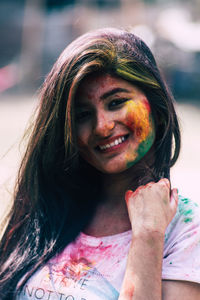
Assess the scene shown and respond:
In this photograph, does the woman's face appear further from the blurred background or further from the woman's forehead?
the blurred background

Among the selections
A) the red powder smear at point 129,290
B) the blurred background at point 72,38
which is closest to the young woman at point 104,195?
the red powder smear at point 129,290

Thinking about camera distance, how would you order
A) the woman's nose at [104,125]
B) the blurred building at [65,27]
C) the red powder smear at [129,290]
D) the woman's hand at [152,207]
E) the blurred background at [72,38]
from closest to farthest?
the red powder smear at [129,290] < the woman's hand at [152,207] < the woman's nose at [104,125] < the blurred background at [72,38] < the blurred building at [65,27]

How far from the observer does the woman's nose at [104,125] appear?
2004 mm

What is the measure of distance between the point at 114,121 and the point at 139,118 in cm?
11

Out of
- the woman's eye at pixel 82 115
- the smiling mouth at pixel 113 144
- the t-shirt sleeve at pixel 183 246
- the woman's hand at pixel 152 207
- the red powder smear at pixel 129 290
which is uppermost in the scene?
the woman's eye at pixel 82 115

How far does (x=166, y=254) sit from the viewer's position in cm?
188

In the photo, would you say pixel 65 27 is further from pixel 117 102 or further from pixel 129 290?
pixel 129 290

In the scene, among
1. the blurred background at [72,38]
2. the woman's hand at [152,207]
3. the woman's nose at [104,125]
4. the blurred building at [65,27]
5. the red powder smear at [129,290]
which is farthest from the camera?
the blurred building at [65,27]

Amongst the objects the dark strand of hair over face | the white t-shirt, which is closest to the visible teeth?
the dark strand of hair over face

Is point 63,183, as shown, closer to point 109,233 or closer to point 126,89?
point 109,233

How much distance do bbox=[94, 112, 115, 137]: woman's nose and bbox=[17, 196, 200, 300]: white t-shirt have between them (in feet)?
1.41

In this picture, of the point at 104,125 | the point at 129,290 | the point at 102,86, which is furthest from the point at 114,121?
the point at 129,290

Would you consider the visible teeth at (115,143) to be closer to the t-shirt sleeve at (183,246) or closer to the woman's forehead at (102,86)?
the woman's forehead at (102,86)

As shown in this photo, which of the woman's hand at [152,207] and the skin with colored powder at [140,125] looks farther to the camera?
the skin with colored powder at [140,125]
